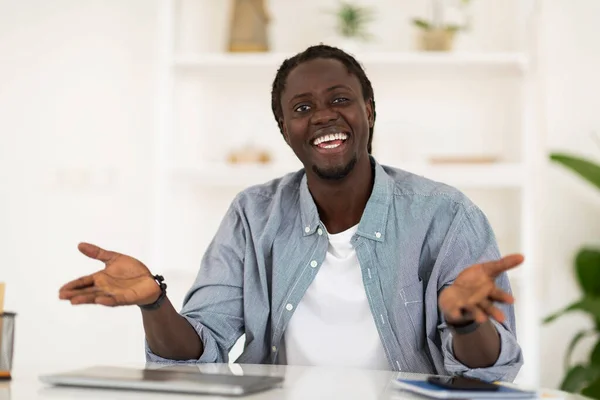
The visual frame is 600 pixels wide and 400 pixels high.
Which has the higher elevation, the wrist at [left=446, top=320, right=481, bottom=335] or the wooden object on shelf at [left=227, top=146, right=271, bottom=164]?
the wooden object on shelf at [left=227, top=146, right=271, bottom=164]

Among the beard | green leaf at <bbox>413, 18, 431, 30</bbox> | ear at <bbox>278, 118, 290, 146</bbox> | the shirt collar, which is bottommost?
the shirt collar

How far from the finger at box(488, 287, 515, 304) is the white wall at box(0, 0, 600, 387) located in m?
2.73

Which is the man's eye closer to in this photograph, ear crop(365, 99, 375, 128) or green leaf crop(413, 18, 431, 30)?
ear crop(365, 99, 375, 128)

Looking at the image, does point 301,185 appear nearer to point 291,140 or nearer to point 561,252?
point 291,140

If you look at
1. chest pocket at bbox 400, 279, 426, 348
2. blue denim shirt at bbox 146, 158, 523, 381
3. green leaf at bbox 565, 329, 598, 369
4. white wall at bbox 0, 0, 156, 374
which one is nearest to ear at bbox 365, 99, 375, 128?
blue denim shirt at bbox 146, 158, 523, 381

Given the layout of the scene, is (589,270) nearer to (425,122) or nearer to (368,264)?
(425,122)

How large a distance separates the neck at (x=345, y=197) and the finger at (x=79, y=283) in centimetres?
63

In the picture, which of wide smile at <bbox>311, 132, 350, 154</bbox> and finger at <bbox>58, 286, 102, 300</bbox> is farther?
wide smile at <bbox>311, 132, 350, 154</bbox>

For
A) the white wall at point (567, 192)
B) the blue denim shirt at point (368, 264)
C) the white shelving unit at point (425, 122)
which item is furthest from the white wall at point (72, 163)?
the blue denim shirt at point (368, 264)

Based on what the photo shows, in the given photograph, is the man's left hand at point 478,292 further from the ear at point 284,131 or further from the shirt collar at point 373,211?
the ear at point 284,131

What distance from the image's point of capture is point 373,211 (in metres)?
1.82

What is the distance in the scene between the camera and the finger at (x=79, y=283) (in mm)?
1393

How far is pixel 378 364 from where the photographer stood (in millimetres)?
1721

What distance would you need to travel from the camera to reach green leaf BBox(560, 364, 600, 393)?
125 inches
